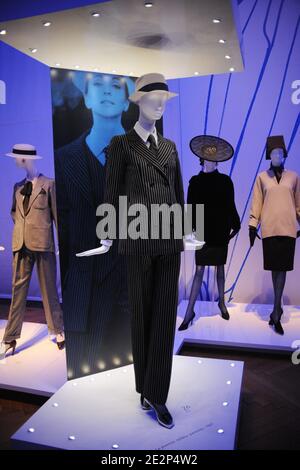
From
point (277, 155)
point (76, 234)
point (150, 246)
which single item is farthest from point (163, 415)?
point (277, 155)

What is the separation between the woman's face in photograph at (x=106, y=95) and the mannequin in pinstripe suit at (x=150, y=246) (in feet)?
1.97

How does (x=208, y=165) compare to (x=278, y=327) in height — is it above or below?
above

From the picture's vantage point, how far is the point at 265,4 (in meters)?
4.62

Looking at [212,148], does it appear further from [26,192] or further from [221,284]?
[26,192]

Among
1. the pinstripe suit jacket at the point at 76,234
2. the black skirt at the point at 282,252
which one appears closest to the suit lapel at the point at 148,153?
the pinstripe suit jacket at the point at 76,234

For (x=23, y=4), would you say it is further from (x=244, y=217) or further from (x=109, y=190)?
(x=244, y=217)

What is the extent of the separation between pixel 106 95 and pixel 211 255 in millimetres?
1933

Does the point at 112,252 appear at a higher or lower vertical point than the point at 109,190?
lower

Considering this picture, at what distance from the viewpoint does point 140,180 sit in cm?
230

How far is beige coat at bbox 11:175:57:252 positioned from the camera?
3.62 m

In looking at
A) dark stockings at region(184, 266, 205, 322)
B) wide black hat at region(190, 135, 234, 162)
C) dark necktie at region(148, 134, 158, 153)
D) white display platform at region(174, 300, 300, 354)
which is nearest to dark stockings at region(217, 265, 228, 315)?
white display platform at region(174, 300, 300, 354)

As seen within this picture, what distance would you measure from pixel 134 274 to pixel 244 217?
285cm

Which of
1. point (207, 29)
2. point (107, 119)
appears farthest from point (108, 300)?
point (207, 29)

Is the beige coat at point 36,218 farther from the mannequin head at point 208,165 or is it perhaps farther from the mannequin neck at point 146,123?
the mannequin neck at point 146,123
